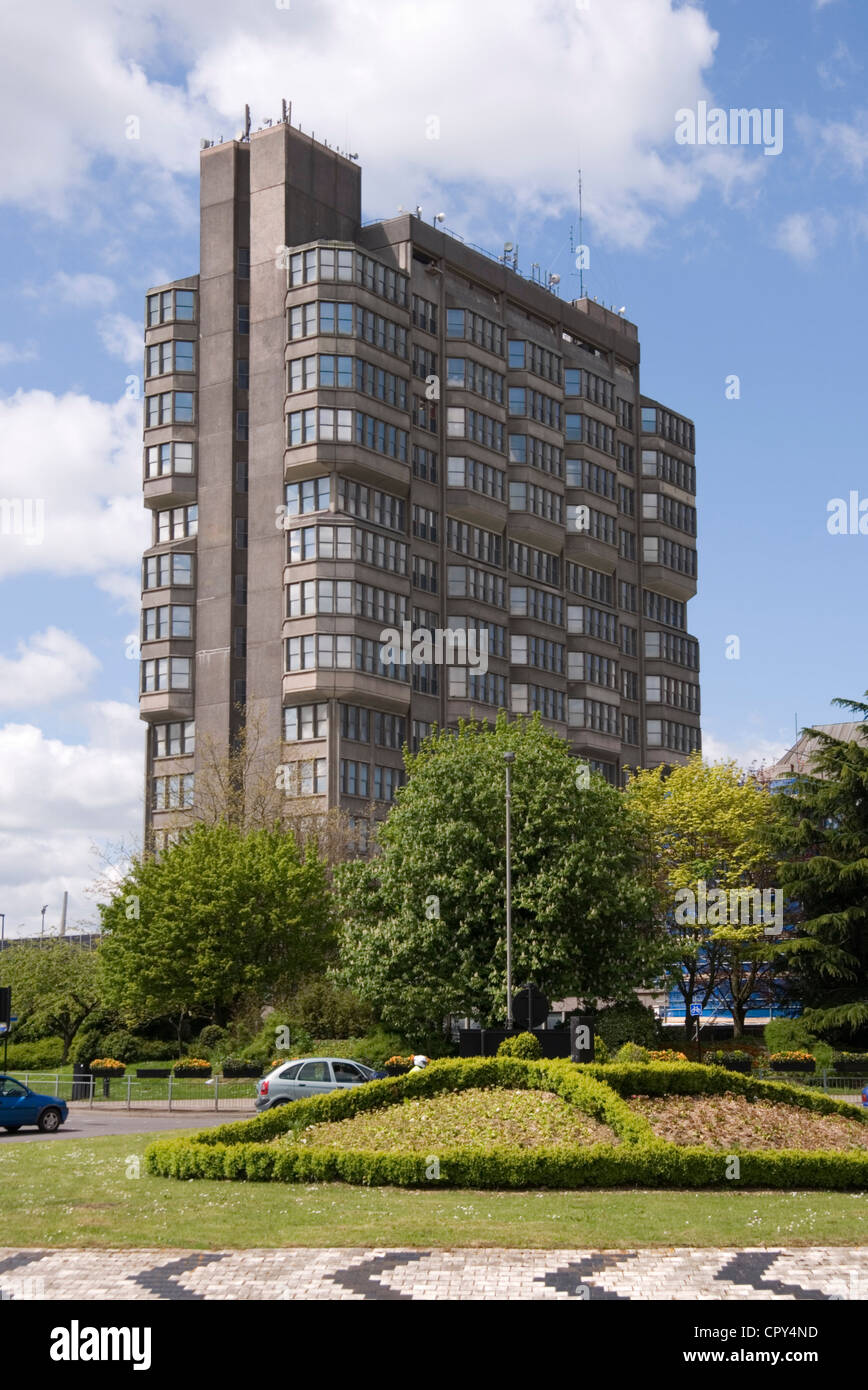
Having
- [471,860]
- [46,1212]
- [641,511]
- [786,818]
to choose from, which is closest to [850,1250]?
[46,1212]

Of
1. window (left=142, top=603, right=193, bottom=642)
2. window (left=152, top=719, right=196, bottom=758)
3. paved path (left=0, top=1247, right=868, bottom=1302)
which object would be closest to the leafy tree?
window (left=152, top=719, right=196, bottom=758)

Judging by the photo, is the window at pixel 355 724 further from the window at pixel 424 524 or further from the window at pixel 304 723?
the window at pixel 424 524

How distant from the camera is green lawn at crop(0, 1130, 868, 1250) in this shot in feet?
48.8

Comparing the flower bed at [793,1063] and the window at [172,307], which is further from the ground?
the window at [172,307]

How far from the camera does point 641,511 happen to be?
352ft

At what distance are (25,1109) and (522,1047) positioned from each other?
46.7 feet

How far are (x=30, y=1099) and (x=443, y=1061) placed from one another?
1390 centimetres

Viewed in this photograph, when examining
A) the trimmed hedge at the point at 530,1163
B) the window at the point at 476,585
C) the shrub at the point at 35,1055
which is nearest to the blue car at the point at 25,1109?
the trimmed hedge at the point at 530,1163

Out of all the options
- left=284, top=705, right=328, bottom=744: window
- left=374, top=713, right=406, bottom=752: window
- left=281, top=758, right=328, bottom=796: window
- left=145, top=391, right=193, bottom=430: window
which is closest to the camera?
left=281, top=758, right=328, bottom=796: window

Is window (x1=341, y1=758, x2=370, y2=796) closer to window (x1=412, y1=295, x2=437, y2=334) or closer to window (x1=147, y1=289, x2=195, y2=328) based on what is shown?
window (x1=412, y1=295, x2=437, y2=334)

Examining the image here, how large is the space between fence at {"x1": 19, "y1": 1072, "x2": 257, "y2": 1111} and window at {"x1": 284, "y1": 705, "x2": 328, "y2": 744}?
29847mm

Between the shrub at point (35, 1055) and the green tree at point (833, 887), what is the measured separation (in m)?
31.8

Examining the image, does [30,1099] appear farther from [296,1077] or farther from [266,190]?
[266,190]

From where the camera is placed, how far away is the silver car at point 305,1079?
119ft
